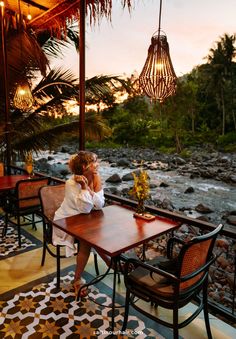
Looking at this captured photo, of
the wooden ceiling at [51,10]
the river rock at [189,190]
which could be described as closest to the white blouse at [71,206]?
the wooden ceiling at [51,10]

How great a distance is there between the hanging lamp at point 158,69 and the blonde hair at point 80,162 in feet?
2.59

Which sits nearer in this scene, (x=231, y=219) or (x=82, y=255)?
(x=82, y=255)

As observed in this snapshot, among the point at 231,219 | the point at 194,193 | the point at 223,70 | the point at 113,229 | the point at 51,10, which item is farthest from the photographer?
the point at 223,70

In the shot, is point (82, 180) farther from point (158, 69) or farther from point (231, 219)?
point (231, 219)

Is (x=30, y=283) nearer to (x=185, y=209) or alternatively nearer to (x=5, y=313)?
(x=5, y=313)

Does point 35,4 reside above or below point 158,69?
above

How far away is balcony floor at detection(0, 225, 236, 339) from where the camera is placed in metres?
1.89

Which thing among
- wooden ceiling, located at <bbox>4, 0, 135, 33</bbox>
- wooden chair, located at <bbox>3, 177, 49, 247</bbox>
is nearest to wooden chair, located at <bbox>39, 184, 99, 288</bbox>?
wooden chair, located at <bbox>3, 177, 49, 247</bbox>

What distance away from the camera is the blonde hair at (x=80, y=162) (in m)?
2.31

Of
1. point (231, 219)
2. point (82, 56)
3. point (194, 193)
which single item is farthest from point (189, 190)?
point (82, 56)

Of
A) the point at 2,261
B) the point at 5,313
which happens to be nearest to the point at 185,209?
the point at 2,261

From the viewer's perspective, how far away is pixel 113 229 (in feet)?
6.47

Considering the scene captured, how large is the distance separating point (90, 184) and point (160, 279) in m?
1.06

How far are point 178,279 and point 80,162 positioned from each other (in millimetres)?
1295
